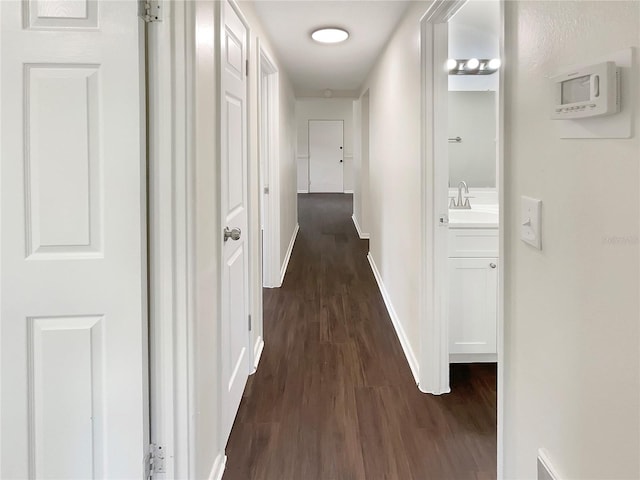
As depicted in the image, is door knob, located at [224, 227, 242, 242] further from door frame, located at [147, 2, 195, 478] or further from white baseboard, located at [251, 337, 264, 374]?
white baseboard, located at [251, 337, 264, 374]

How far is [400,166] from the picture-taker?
127 inches

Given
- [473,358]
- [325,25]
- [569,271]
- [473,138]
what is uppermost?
[325,25]

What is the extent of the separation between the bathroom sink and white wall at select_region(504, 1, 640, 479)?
49.7 inches

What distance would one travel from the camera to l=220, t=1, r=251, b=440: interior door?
78.0 inches

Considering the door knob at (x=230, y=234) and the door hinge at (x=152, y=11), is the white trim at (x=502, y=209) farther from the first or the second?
the door knob at (x=230, y=234)

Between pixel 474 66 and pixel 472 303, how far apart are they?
5.67 ft

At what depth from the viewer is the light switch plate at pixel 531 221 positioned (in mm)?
1177

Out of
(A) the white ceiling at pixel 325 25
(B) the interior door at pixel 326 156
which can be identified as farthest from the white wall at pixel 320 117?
(A) the white ceiling at pixel 325 25

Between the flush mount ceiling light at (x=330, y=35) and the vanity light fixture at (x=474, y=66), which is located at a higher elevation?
the flush mount ceiling light at (x=330, y=35)

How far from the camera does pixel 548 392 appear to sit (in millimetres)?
1159

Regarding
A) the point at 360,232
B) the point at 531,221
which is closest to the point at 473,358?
the point at 531,221

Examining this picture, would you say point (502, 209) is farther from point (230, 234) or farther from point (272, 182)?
point (272, 182)

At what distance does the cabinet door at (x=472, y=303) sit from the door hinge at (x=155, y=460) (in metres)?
1.67

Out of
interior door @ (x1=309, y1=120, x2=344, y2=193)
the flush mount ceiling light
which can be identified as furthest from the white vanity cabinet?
interior door @ (x1=309, y1=120, x2=344, y2=193)
